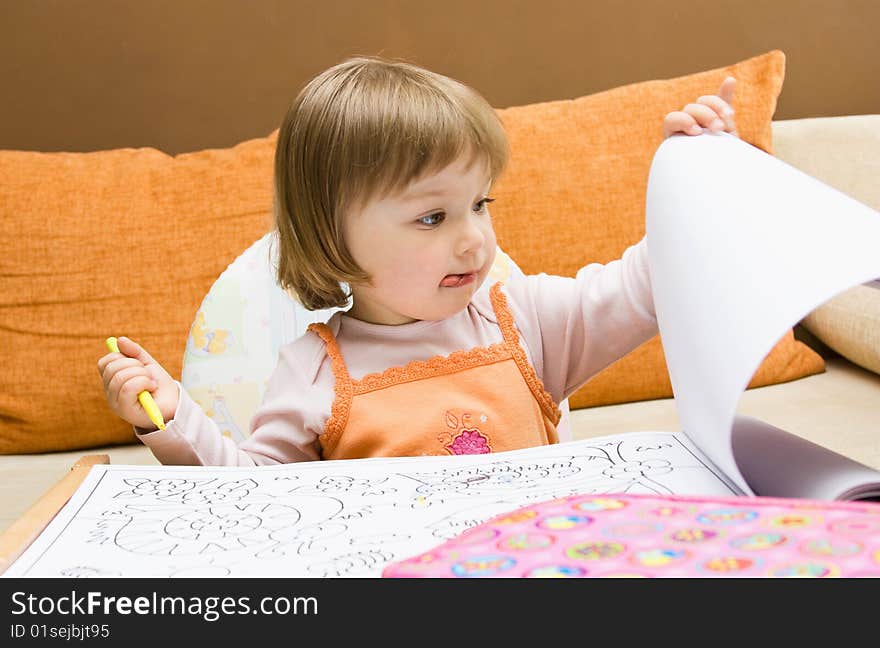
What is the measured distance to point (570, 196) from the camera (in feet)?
4.60

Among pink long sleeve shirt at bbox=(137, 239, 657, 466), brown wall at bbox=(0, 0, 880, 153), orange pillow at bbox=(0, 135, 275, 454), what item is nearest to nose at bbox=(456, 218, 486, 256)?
pink long sleeve shirt at bbox=(137, 239, 657, 466)

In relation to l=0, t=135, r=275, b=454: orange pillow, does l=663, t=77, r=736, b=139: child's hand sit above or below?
above

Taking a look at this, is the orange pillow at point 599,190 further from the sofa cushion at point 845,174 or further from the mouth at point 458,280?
the mouth at point 458,280

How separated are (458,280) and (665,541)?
1.34ft

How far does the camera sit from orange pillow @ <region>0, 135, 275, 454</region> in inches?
52.9

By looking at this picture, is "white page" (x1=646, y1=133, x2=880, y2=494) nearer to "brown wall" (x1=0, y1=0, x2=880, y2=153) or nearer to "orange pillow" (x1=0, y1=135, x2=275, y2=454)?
"orange pillow" (x1=0, y1=135, x2=275, y2=454)

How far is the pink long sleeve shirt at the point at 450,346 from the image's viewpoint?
829 mm

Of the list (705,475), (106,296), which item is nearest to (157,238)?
(106,296)

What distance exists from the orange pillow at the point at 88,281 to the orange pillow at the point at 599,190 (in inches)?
14.4

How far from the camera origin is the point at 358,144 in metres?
0.80

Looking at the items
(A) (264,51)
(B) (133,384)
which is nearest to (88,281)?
(A) (264,51)

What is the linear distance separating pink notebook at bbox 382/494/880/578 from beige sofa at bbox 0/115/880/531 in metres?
0.62
